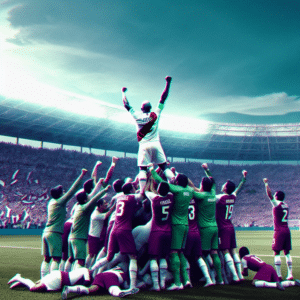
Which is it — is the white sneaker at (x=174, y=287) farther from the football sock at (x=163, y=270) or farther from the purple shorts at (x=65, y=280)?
the purple shorts at (x=65, y=280)

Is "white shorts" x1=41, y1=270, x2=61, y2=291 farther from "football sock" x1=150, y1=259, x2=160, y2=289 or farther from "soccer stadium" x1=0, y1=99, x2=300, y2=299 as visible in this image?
"soccer stadium" x1=0, y1=99, x2=300, y2=299

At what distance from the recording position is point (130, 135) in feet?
153

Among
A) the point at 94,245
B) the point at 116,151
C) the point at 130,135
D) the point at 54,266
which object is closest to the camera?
the point at 54,266

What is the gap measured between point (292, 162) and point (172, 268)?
55373mm

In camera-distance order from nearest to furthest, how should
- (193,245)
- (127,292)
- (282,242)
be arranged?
(127,292)
(193,245)
(282,242)

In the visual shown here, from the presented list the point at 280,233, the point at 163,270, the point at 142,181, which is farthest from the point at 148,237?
the point at 280,233

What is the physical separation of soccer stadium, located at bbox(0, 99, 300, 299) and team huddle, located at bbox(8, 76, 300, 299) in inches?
856

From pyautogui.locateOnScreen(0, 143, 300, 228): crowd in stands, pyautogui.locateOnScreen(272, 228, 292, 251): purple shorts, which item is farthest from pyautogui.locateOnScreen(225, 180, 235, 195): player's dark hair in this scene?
pyautogui.locateOnScreen(0, 143, 300, 228): crowd in stands

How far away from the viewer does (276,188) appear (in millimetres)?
50562

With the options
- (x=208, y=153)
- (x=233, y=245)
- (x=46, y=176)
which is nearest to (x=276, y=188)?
(x=208, y=153)

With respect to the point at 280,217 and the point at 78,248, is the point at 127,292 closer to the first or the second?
the point at 78,248

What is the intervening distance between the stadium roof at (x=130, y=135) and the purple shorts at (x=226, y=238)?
102ft

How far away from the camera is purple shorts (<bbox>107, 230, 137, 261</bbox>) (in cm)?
611

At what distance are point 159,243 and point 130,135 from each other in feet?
133
